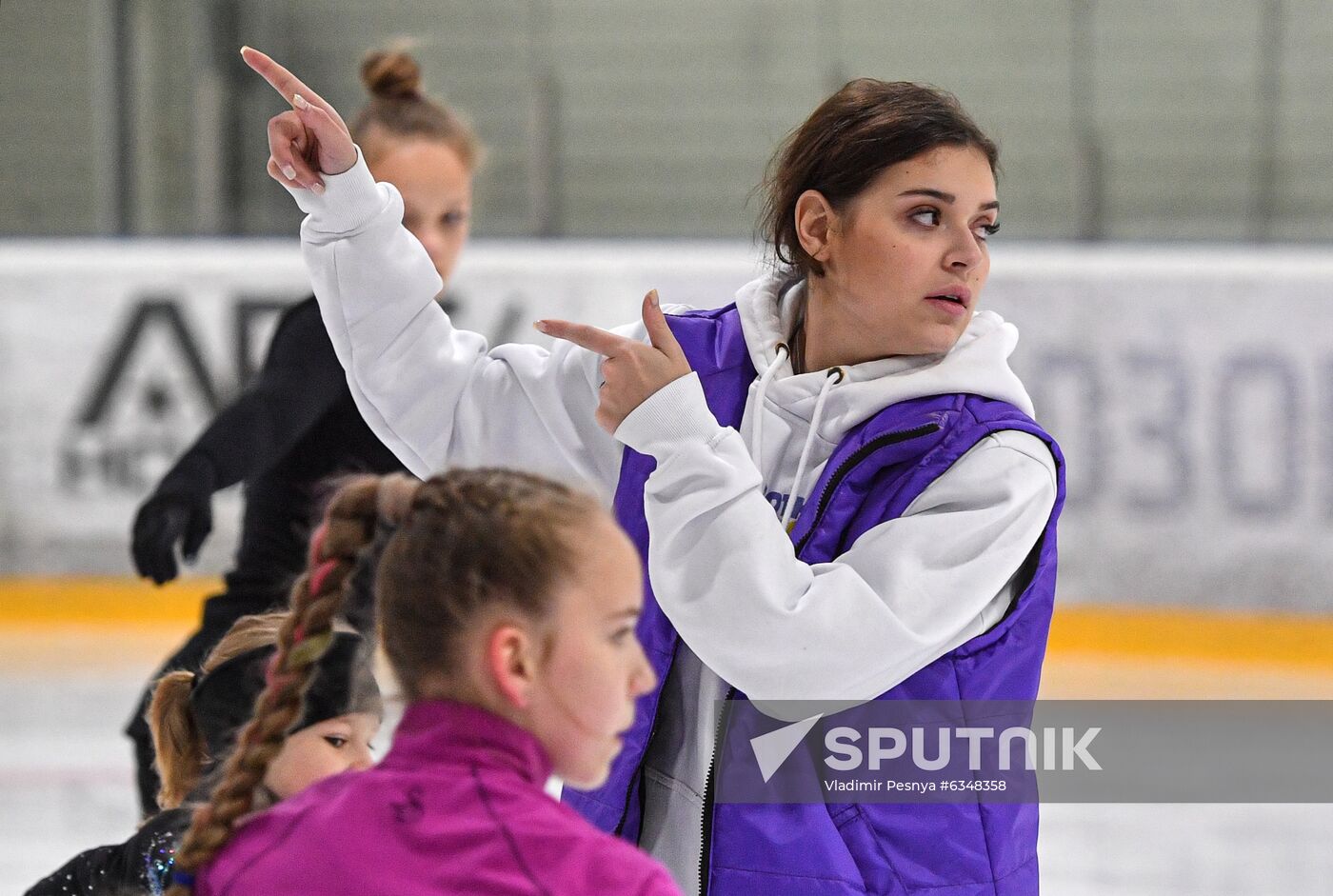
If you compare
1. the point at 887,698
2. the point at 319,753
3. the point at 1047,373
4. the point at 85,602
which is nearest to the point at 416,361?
the point at 319,753

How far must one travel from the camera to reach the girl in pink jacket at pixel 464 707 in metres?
1.00

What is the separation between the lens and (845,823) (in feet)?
4.78

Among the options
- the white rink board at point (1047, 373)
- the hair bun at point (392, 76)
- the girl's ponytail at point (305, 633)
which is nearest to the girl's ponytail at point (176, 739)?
the girl's ponytail at point (305, 633)

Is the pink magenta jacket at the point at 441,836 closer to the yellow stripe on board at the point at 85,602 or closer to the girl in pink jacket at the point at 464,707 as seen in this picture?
the girl in pink jacket at the point at 464,707

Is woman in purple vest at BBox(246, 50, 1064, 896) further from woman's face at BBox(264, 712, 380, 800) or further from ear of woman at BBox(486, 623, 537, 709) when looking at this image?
ear of woman at BBox(486, 623, 537, 709)

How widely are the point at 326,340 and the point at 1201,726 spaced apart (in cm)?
307

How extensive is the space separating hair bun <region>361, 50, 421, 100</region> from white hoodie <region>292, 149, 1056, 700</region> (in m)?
0.92

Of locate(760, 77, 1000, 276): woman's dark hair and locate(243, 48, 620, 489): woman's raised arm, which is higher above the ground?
locate(760, 77, 1000, 276): woman's dark hair

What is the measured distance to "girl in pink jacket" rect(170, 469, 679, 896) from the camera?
996 mm

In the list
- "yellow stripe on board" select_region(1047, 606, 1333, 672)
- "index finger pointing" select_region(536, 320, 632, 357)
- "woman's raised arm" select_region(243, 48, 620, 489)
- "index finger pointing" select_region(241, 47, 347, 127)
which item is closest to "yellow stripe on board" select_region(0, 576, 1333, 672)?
"yellow stripe on board" select_region(1047, 606, 1333, 672)

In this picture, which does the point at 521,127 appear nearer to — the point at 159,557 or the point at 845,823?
the point at 159,557

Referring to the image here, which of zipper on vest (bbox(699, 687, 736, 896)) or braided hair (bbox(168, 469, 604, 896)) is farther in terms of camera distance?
zipper on vest (bbox(699, 687, 736, 896))

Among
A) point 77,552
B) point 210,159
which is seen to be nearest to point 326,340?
point 77,552

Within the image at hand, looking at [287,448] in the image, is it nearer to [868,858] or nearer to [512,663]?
[868,858]
